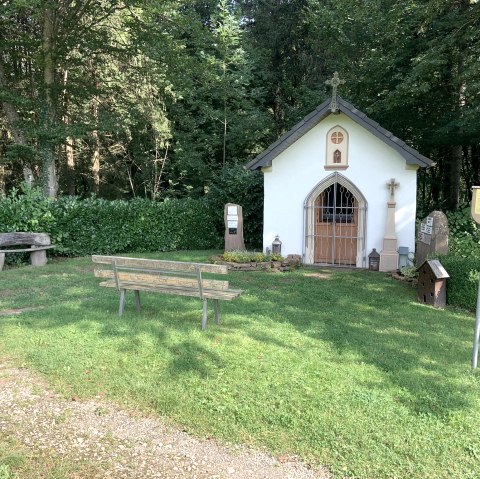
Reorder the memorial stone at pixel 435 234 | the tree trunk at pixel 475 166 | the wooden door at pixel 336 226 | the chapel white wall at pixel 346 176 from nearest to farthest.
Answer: the memorial stone at pixel 435 234
the chapel white wall at pixel 346 176
the wooden door at pixel 336 226
the tree trunk at pixel 475 166

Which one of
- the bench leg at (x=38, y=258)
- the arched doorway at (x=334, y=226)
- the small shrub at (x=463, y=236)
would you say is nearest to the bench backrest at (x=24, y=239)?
the bench leg at (x=38, y=258)

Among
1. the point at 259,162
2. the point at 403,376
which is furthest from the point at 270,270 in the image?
the point at 403,376

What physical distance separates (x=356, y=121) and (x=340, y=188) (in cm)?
194

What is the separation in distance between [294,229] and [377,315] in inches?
229

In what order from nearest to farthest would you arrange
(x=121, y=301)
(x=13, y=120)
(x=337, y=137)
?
(x=121, y=301)
(x=337, y=137)
(x=13, y=120)

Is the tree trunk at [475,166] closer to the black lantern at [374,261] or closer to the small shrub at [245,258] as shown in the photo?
the black lantern at [374,261]

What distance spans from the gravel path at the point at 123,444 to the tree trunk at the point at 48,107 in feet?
43.5

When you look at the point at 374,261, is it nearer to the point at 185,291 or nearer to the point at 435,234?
the point at 435,234

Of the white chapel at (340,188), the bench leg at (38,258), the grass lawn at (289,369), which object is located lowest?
the grass lawn at (289,369)

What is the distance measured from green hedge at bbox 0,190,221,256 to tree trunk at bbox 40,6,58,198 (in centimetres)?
274

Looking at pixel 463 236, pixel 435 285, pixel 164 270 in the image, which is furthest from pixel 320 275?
pixel 164 270

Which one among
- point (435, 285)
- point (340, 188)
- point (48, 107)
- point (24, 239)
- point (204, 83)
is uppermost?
point (204, 83)

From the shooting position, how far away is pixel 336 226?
12.5 metres

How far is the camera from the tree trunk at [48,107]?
15398 millimetres
